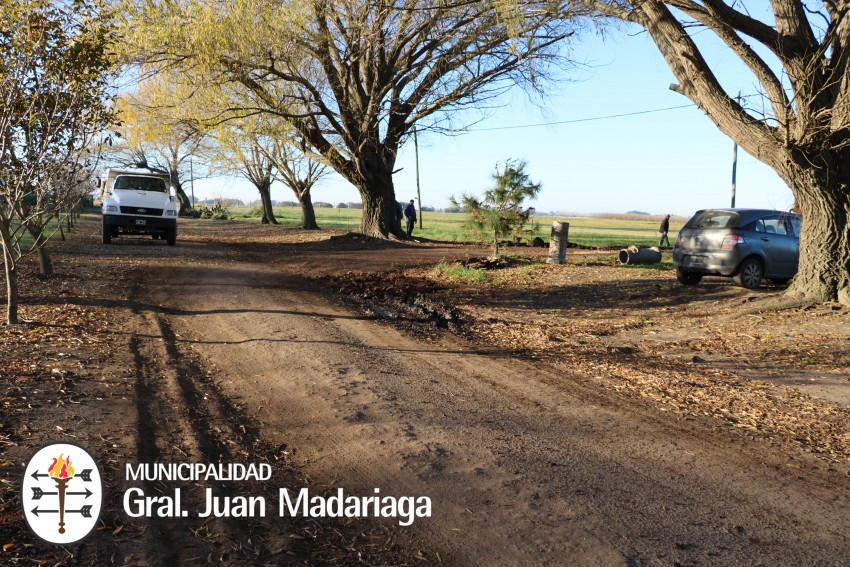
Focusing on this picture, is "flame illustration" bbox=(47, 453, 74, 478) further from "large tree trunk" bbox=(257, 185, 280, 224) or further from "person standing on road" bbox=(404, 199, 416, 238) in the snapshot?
"large tree trunk" bbox=(257, 185, 280, 224)

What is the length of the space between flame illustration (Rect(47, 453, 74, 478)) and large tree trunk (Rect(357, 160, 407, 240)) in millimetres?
23193

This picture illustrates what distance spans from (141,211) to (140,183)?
1230mm

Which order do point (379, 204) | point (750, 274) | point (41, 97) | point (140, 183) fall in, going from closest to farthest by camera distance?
point (41, 97), point (750, 274), point (140, 183), point (379, 204)

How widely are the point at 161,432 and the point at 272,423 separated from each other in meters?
0.86

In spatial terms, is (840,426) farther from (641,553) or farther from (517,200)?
(517,200)

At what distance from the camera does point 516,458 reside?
4988mm

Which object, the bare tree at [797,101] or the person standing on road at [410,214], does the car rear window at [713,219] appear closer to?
the bare tree at [797,101]

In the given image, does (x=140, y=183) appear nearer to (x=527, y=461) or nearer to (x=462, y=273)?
(x=462, y=273)

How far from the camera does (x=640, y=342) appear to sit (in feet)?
32.3

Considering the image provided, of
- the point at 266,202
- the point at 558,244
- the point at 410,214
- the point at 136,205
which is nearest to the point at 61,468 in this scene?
the point at 558,244

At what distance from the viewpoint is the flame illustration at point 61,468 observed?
4.35 metres

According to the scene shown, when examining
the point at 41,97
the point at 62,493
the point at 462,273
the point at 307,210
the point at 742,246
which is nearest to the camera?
the point at 62,493

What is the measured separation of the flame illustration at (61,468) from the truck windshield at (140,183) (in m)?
19.6

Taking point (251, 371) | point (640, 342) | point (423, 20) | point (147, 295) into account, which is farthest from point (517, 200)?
point (251, 371)
